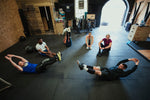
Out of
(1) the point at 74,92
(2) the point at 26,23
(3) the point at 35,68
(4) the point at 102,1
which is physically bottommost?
(1) the point at 74,92

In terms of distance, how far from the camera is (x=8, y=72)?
2574mm

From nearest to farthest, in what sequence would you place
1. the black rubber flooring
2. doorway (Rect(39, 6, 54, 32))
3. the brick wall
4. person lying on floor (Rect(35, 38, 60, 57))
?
person lying on floor (Rect(35, 38, 60, 57)) < the black rubber flooring < the brick wall < doorway (Rect(39, 6, 54, 32))

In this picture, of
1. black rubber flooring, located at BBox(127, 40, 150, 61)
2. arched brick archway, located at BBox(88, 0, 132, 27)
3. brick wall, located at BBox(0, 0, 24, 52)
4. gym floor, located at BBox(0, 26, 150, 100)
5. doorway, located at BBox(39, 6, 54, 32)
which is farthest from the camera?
arched brick archway, located at BBox(88, 0, 132, 27)

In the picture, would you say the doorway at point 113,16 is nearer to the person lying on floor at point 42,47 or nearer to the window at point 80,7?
the window at point 80,7

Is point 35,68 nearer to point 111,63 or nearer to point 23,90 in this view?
point 23,90

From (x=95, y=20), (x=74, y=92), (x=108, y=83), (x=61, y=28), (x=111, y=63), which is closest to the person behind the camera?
(x=74, y=92)

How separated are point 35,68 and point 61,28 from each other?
14.0ft

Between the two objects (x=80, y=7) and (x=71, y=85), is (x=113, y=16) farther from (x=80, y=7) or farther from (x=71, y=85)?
(x=71, y=85)

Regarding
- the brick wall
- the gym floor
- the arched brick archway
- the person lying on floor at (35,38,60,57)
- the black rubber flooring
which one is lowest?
the gym floor

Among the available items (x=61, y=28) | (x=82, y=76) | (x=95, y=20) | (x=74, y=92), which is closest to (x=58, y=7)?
(x=61, y=28)

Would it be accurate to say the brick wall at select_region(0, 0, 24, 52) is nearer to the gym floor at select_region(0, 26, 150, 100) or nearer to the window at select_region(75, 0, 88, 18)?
the gym floor at select_region(0, 26, 150, 100)

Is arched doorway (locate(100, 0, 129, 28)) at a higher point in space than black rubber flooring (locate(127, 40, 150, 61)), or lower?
higher

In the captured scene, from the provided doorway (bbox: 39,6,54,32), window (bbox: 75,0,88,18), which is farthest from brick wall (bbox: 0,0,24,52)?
window (bbox: 75,0,88,18)

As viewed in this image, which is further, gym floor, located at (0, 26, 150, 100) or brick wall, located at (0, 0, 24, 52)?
brick wall, located at (0, 0, 24, 52)
